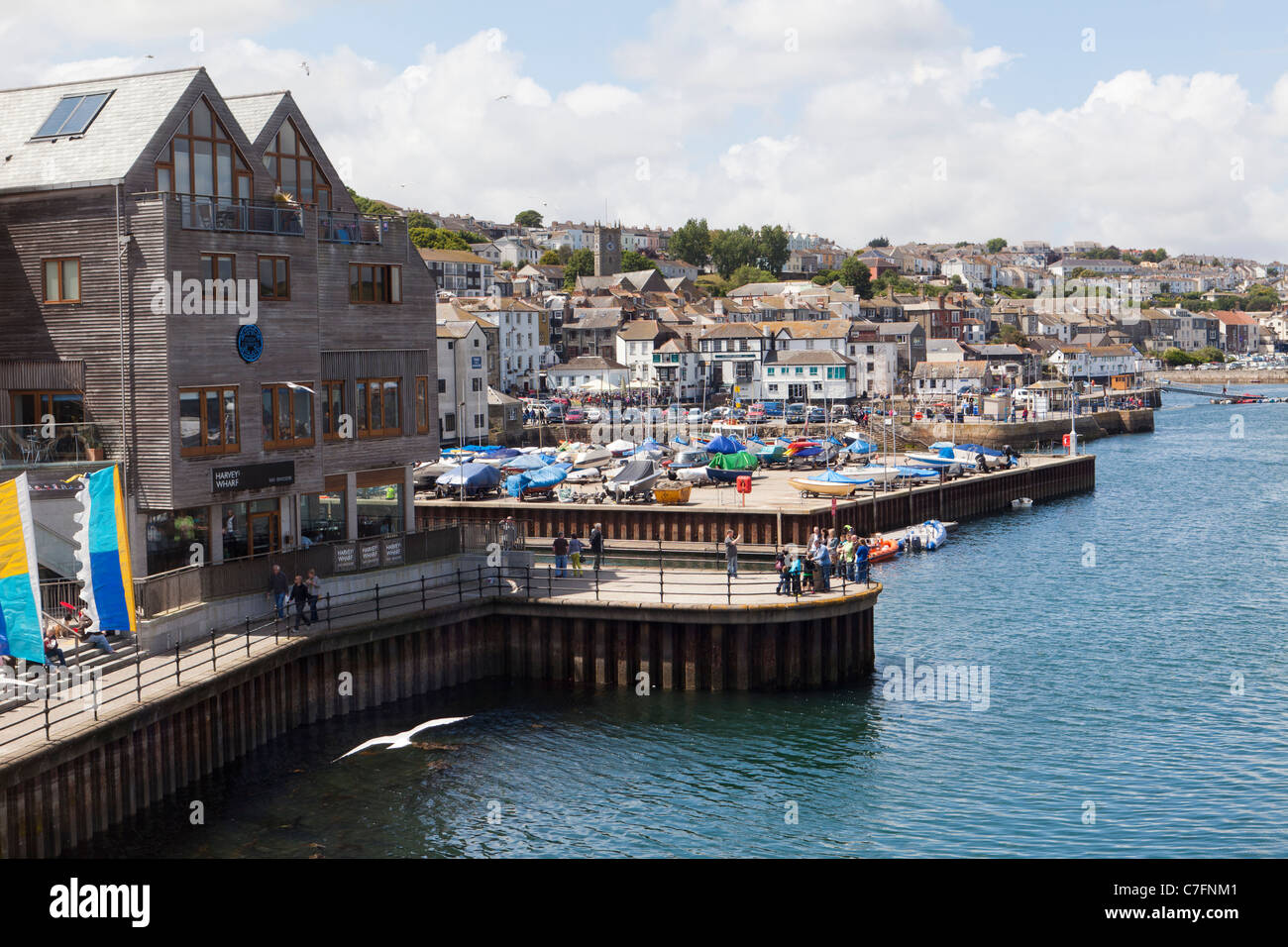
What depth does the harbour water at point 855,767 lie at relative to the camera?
97.0ft

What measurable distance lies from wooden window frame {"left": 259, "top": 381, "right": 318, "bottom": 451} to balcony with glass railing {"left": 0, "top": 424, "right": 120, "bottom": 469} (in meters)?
4.42

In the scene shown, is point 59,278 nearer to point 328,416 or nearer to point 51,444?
point 51,444

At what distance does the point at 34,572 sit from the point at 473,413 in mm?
83832

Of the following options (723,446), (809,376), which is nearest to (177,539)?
(723,446)

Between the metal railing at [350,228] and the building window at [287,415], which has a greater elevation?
the metal railing at [350,228]

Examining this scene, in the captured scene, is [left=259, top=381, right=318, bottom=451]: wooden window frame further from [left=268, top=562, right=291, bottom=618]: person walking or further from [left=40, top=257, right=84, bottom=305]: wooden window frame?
[left=40, top=257, right=84, bottom=305]: wooden window frame

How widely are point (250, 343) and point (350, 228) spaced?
252 inches

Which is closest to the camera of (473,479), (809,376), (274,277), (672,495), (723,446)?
(274,277)

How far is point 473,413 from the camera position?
111 m

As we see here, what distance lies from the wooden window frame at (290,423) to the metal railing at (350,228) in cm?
517

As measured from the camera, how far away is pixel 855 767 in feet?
114

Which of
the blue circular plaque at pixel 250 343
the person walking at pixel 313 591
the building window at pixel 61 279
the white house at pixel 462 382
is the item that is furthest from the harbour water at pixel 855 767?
the white house at pixel 462 382

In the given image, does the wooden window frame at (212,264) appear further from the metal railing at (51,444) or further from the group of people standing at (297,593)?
the group of people standing at (297,593)
